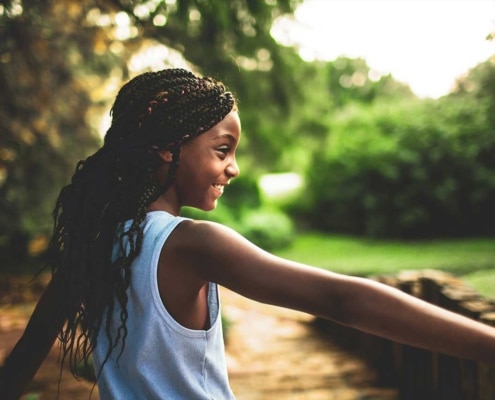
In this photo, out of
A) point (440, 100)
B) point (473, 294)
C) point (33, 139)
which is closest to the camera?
point (473, 294)

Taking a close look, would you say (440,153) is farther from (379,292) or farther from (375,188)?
(379,292)

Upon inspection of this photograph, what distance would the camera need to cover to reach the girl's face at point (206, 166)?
1.23 metres

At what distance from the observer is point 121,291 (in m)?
1.11

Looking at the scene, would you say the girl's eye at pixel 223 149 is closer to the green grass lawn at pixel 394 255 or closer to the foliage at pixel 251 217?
the green grass lawn at pixel 394 255

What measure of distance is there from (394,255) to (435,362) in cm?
711

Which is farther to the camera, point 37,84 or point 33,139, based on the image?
point 33,139

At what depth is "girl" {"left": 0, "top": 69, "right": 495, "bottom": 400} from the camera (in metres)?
0.93

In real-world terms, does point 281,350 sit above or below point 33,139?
below

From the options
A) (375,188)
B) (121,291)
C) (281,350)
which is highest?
(375,188)

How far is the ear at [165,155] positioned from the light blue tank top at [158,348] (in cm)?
16

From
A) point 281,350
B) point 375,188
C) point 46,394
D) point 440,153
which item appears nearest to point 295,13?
point 281,350

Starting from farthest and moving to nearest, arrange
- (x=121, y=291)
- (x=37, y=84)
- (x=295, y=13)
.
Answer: (x=37, y=84)
(x=295, y=13)
(x=121, y=291)

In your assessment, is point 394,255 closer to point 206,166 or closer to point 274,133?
point 274,133

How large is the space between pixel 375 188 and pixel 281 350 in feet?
27.5
